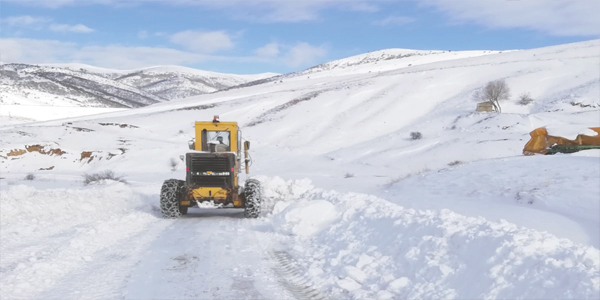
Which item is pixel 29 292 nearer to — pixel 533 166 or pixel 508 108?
pixel 533 166

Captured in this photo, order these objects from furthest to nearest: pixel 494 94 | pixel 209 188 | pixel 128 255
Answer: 1. pixel 494 94
2. pixel 209 188
3. pixel 128 255

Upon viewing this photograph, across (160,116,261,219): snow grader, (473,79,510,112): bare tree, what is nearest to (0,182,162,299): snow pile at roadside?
(160,116,261,219): snow grader

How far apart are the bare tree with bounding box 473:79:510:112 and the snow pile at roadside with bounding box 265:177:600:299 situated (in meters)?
43.9

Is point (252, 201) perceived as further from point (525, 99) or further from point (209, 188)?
point (525, 99)

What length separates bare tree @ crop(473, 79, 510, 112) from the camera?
1987 inches

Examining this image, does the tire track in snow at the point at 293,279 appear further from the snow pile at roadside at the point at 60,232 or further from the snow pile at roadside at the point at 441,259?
the snow pile at roadside at the point at 60,232

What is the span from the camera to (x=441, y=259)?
248 inches

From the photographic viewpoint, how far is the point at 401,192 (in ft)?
50.8

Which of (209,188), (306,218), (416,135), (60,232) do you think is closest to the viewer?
(60,232)

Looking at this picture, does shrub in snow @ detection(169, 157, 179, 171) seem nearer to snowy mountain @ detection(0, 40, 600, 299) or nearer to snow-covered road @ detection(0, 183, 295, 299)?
snowy mountain @ detection(0, 40, 600, 299)

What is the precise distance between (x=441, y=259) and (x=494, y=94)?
48071mm

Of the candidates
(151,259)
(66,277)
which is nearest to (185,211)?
(151,259)

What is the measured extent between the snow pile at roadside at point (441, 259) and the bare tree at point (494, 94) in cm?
4390

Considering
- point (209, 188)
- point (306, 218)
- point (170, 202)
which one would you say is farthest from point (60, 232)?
point (306, 218)
